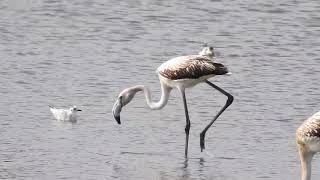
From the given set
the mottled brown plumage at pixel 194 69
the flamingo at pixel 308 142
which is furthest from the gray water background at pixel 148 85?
the flamingo at pixel 308 142

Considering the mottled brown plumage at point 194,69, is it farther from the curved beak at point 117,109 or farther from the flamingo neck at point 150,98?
the curved beak at point 117,109

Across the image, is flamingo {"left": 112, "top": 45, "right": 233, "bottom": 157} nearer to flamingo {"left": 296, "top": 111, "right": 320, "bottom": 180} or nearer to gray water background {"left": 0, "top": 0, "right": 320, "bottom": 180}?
gray water background {"left": 0, "top": 0, "right": 320, "bottom": 180}

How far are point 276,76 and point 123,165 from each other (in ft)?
18.0

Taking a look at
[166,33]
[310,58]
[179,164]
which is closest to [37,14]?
[166,33]

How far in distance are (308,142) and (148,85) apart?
617cm

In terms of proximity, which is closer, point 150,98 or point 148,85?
point 150,98

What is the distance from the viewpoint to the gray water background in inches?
466

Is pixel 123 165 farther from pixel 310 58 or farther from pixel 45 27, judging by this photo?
pixel 45 27

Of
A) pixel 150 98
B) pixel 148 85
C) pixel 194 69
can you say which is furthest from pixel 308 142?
pixel 148 85

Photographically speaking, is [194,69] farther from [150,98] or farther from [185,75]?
[150,98]

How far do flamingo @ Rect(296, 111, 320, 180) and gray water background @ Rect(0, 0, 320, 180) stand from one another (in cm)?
130

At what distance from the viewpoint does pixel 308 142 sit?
991 centimetres

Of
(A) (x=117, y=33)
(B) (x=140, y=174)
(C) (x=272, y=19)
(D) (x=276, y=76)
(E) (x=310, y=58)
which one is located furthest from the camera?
(C) (x=272, y=19)

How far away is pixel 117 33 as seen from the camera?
2034 centimetres
